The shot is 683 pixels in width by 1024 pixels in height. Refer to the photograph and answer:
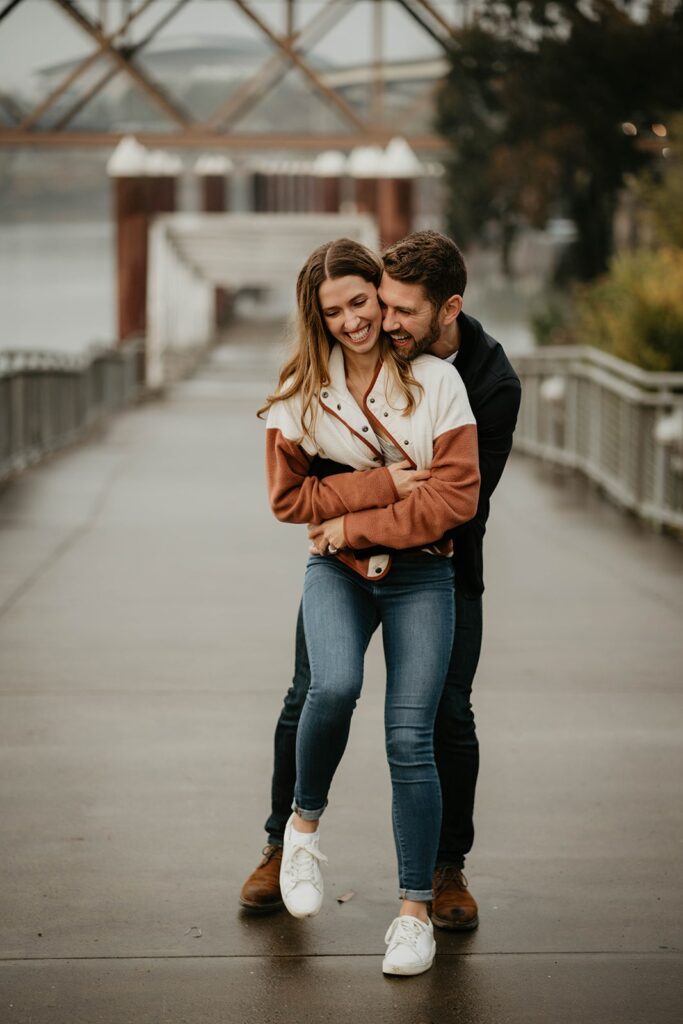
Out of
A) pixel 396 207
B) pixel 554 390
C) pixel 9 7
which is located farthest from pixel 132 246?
pixel 554 390

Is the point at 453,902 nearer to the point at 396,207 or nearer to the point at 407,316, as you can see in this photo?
the point at 407,316

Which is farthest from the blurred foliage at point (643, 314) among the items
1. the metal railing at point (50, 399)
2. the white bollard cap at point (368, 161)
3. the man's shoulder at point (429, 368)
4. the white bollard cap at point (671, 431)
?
the white bollard cap at point (368, 161)

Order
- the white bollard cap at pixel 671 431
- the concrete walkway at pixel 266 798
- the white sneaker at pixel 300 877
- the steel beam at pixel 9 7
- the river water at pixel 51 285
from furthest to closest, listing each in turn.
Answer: the river water at pixel 51 285, the steel beam at pixel 9 7, the white bollard cap at pixel 671 431, the white sneaker at pixel 300 877, the concrete walkway at pixel 266 798

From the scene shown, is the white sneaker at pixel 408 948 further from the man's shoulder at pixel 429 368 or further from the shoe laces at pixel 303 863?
the man's shoulder at pixel 429 368

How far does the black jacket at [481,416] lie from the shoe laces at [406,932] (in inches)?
31.3

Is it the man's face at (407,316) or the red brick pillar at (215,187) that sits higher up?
the red brick pillar at (215,187)

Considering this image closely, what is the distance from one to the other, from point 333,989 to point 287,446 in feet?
4.07

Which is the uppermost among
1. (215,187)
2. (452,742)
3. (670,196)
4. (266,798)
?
(215,187)

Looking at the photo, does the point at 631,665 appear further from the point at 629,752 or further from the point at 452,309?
the point at 452,309

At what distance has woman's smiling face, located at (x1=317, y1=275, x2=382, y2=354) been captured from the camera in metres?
3.88

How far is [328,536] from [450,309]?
0.60m

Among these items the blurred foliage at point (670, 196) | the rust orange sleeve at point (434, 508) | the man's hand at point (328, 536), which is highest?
the blurred foliage at point (670, 196)

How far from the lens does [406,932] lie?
3885 mm

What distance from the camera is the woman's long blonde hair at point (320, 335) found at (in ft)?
12.8
